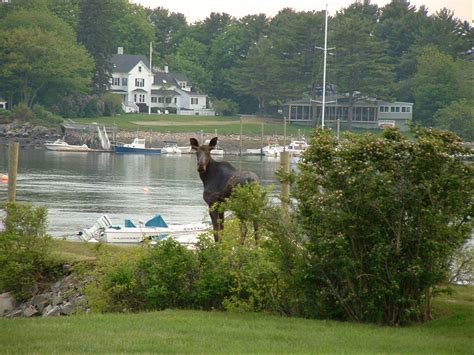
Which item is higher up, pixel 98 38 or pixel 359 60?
pixel 98 38

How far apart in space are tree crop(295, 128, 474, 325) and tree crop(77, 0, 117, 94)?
129 metres

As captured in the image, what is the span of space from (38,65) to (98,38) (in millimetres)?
16114

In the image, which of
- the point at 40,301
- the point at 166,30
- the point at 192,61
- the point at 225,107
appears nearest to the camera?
the point at 40,301

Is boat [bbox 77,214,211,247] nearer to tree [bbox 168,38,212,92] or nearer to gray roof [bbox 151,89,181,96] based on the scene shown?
gray roof [bbox 151,89,181,96]

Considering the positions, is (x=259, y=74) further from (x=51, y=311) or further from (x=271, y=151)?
(x=51, y=311)

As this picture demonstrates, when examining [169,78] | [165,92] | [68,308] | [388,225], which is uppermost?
[388,225]

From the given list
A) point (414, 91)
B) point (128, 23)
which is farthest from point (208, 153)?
point (128, 23)

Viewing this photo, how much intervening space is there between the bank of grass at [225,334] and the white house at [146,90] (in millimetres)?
139492

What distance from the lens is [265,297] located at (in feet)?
52.9

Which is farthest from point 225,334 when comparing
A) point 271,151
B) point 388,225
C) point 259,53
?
point 259,53

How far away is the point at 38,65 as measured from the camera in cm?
12888

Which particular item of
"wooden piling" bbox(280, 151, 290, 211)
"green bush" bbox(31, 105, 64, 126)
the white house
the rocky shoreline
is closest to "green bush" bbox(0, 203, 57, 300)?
"wooden piling" bbox(280, 151, 290, 211)

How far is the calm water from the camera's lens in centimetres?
4877

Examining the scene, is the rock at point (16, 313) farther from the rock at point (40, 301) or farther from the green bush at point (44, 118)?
the green bush at point (44, 118)
